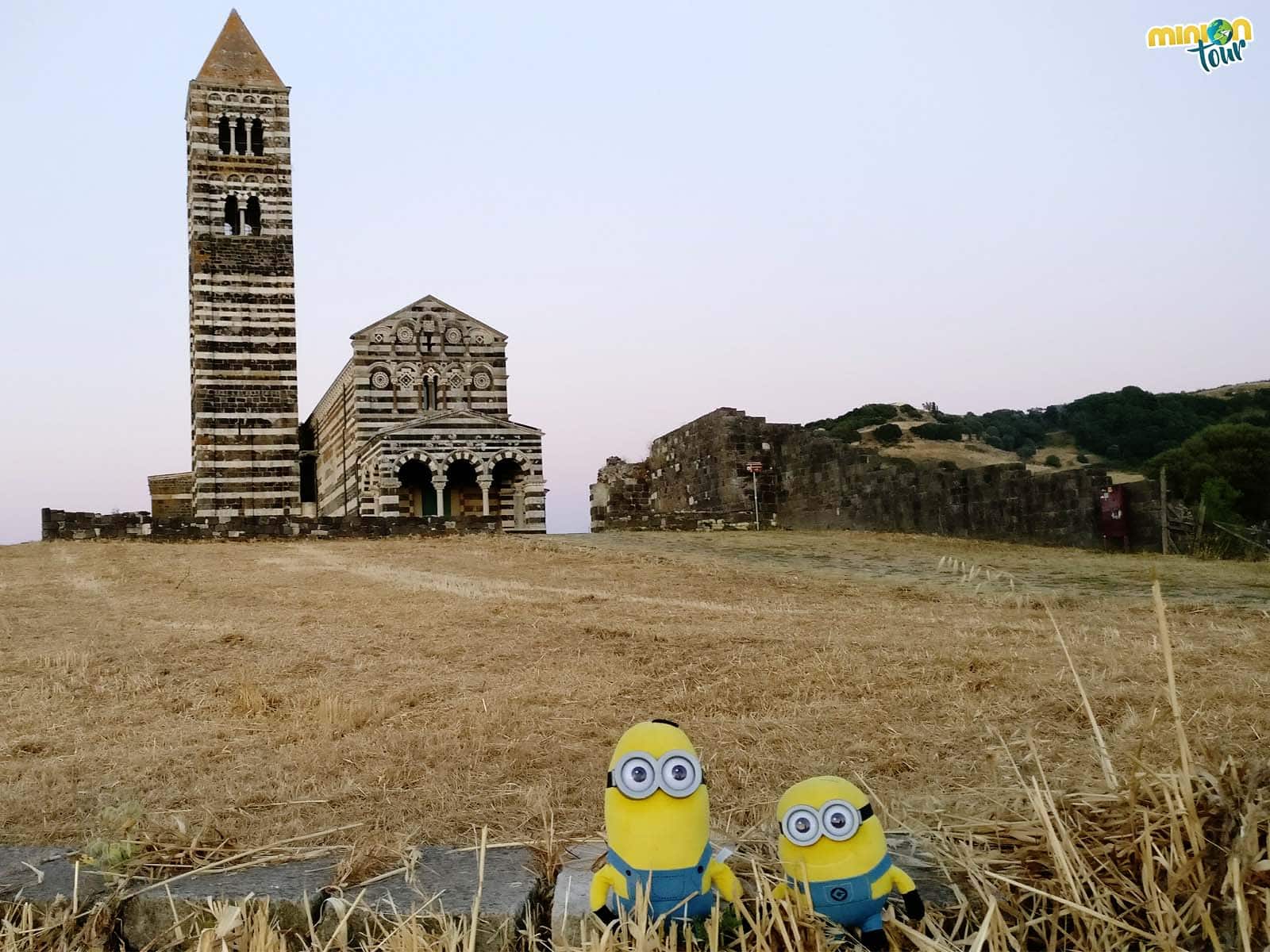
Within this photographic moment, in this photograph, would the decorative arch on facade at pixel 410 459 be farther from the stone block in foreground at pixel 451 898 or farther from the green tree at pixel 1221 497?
the stone block in foreground at pixel 451 898

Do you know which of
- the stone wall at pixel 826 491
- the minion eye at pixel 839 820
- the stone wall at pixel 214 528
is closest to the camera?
the minion eye at pixel 839 820

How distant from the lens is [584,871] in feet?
9.53

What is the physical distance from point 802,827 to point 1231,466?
131 ft

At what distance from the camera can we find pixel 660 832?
2.45 m

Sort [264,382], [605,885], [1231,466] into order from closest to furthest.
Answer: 1. [605,885]
2. [264,382]
3. [1231,466]

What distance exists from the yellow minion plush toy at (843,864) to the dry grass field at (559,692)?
2.12ft

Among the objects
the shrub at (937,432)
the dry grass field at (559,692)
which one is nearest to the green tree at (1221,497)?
the shrub at (937,432)

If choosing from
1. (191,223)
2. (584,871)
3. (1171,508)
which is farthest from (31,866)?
(191,223)

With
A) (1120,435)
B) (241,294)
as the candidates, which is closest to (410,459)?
(241,294)

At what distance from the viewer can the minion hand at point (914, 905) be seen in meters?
2.42

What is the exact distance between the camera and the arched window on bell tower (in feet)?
102

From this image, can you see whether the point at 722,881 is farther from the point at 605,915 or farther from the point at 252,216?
the point at 252,216

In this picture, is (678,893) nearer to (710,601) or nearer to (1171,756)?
(1171,756)

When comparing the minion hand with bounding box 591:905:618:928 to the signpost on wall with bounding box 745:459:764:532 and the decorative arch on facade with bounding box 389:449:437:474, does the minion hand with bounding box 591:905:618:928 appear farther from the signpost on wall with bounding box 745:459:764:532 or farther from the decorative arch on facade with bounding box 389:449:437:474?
the decorative arch on facade with bounding box 389:449:437:474
